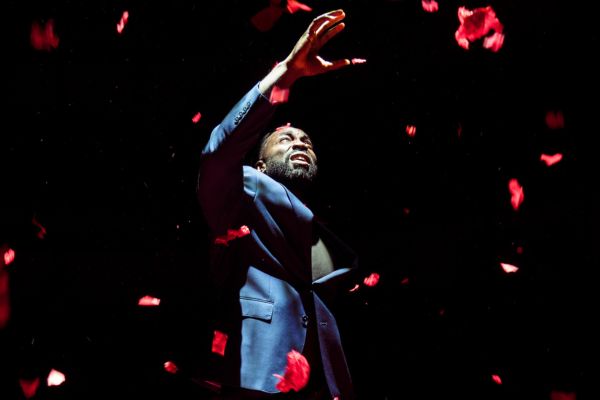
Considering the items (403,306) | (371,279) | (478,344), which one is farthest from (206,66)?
(478,344)

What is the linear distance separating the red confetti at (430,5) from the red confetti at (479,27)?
4.1 inches

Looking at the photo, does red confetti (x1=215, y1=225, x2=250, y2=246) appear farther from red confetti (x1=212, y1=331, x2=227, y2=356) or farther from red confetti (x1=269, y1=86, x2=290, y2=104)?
red confetti (x1=269, y1=86, x2=290, y2=104)

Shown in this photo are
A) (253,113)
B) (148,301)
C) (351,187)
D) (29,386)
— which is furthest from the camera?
(351,187)

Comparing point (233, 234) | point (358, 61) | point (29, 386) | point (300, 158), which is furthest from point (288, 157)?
point (29, 386)

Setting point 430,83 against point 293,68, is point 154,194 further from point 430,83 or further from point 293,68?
point 430,83

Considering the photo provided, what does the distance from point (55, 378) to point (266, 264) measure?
861mm

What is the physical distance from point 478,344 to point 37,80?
1966 mm

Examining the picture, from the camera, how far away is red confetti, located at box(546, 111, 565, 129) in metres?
2.16

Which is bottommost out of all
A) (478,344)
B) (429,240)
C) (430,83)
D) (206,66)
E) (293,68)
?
(478,344)

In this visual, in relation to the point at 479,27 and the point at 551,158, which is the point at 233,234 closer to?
the point at 551,158

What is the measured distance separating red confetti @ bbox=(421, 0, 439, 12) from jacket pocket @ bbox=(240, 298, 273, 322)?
153cm

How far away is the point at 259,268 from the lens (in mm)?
1633

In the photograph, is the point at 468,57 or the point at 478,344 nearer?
the point at 478,344

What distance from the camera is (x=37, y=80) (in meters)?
2.01
